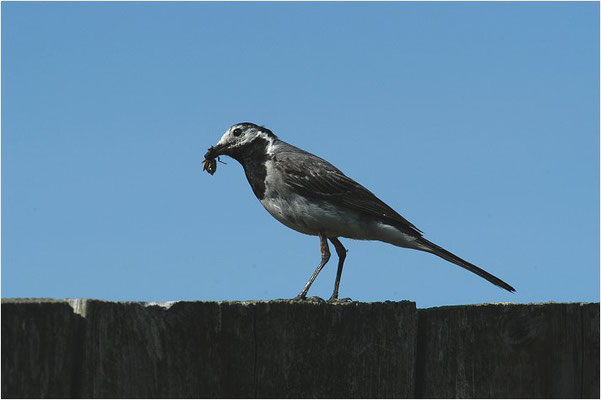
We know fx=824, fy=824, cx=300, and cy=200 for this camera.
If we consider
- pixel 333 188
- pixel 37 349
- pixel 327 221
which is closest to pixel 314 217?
pixel 327 221

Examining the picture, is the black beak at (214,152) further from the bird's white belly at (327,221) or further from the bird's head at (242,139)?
the bird's white belly at (327,221)

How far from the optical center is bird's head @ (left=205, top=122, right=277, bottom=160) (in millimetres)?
9327

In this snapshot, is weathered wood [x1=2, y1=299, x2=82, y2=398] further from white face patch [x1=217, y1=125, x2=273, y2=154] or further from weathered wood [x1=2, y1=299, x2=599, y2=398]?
white face patch [x1=217, y1=125, x2=273, y2=154]

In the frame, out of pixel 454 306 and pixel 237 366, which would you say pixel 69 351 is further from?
pixel 454 306

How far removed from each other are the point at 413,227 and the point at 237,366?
4.54 m

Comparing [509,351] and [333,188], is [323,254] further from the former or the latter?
[509,351]

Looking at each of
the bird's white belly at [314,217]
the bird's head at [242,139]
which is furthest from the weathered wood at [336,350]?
the bird's head at [242,139]

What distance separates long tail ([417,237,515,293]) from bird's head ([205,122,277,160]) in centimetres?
216

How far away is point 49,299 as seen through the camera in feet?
13.1

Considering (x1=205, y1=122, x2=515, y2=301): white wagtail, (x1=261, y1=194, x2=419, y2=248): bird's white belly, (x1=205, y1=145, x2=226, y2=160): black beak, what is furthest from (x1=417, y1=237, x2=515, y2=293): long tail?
(x1=205, y1=145, x2=226, y2=160): black beak

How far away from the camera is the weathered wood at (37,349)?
3850 millimetres

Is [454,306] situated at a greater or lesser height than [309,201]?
lesser

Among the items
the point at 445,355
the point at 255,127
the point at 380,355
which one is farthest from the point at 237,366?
the point at 255,127

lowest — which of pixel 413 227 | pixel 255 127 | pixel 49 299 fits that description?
pixel 49 299
